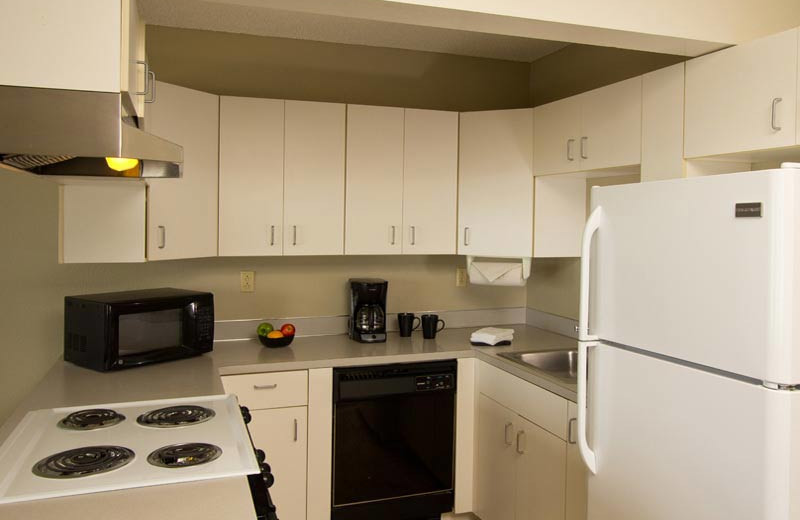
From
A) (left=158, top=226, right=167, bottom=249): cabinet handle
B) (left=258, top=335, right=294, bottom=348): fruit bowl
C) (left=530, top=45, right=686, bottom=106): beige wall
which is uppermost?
(left=530, top=45, right=686, bottom=106): beige wall

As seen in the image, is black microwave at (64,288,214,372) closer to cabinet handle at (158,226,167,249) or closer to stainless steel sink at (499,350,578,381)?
cabinet handle at (158,226,167,249)

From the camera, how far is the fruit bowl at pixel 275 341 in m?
3.20

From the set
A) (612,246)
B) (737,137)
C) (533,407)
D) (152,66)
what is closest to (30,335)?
(152,66)

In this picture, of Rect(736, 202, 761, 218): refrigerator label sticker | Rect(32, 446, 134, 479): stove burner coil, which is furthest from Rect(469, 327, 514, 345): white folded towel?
Rect(32, 446, 134, 479): stove burner coil

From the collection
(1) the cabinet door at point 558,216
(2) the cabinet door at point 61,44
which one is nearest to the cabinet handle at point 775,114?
(1) the cabinet door at point 558,216

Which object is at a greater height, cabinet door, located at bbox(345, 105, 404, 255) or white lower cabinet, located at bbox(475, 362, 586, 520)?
cabinet door, located at bbox(345, 105, 404, 255)

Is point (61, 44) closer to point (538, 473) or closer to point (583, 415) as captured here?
point (583, 415)

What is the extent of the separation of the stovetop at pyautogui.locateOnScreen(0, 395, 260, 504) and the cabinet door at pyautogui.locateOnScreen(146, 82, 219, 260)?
0.88 m

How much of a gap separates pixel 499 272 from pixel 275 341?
1235 mm

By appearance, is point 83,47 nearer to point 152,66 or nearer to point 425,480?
point 152,66

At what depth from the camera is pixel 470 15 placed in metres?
1.91

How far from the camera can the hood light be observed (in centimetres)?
203

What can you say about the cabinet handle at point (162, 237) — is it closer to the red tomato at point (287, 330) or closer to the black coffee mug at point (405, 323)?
the red tomato at point (287, 330)

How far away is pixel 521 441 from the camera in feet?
9.36
